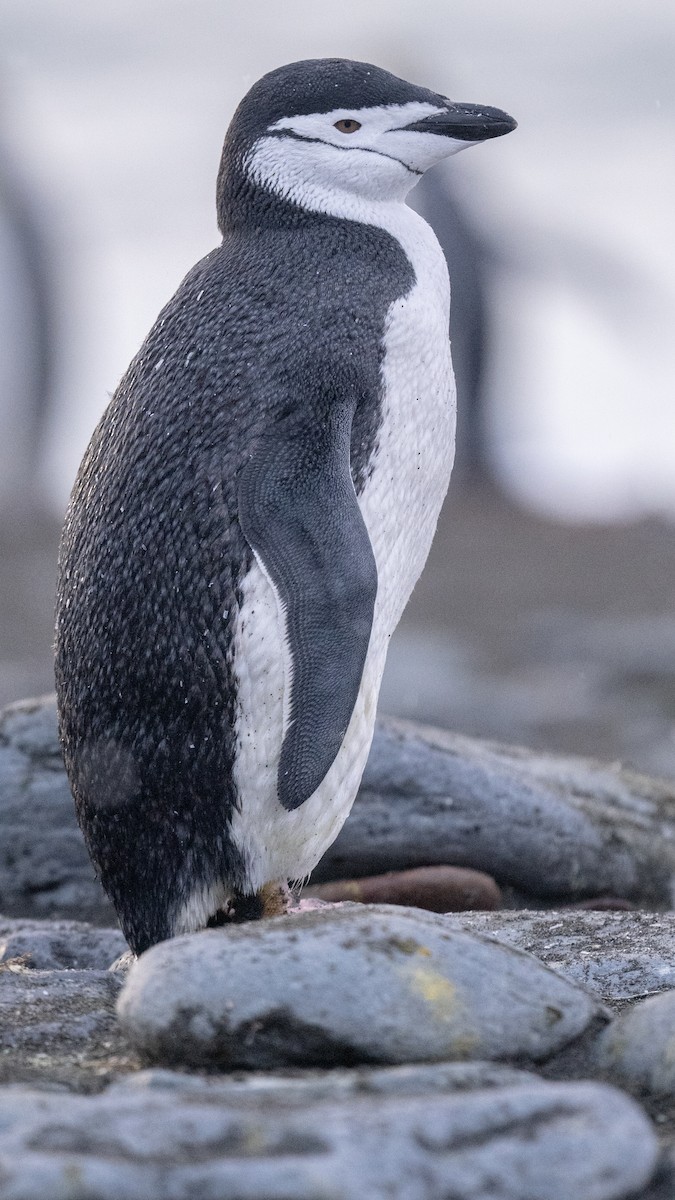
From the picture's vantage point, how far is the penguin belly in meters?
3.35

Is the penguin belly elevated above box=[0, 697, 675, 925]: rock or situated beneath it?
elevated above

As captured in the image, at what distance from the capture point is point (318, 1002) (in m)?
2.36

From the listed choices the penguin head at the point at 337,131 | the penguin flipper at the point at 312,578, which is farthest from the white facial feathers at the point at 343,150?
the penguin flipper at the point at 312,578

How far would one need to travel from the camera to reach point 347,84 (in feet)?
12.4

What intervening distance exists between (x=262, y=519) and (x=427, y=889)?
5.93ft

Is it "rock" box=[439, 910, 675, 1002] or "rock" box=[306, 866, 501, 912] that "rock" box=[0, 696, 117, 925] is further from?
"rock" box=[439, 910, 675, 1002]

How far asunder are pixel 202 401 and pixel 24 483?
12.5m

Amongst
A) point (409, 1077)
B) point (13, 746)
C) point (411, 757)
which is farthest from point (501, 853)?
point (409, 1077)

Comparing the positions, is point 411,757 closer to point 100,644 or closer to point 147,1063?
point 100,644

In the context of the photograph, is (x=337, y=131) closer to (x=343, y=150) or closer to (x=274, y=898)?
(x=343, y=150)

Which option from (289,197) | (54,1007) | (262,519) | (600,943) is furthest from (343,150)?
(54,1007)

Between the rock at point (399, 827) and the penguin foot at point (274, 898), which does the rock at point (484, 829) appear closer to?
the rock at point (399, 827)

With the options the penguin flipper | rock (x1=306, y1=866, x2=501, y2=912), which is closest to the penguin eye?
the penguin flipper

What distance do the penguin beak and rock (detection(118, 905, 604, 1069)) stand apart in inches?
84.8
